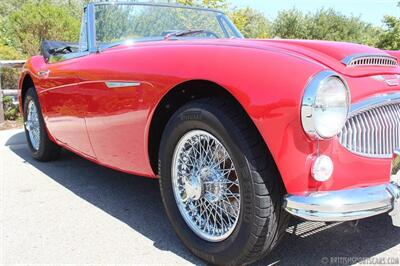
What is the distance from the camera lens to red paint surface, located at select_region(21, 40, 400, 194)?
2.04 m

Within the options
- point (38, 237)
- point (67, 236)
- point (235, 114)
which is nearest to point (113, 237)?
point (67, 236)

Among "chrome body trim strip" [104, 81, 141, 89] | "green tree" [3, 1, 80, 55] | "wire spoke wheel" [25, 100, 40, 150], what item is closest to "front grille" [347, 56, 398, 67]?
"chrome body trim strip" [104, 81, 141, 89]

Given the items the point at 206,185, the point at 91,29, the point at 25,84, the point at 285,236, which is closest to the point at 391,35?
the point at 25,84

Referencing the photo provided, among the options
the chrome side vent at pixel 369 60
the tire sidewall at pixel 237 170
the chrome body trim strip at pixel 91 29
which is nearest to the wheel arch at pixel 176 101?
the tire sidewall at pixel 237 170

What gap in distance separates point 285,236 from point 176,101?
3.48 ft

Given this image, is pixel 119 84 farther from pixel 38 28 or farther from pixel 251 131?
pixel 38 28

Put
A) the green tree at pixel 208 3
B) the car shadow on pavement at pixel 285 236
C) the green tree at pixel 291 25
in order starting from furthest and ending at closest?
the green tree at pixel 291 25, the green tree at pixel 208 3, the car shadow on pavement at pixel 285 236

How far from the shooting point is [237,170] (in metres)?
2.21

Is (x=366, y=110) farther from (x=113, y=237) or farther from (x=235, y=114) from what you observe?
(x=113, y=237)

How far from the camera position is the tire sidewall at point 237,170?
218cm

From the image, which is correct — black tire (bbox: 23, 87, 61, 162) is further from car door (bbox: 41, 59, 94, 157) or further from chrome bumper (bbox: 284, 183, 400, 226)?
chrome bumper (bbox: 284, 183, 400, 226)

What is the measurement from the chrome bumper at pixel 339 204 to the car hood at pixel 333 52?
1.94 ft

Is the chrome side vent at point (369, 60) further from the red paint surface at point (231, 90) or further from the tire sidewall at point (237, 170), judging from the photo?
the tire sidewall at point (237, 170)

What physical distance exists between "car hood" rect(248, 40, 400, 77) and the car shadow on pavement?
85 centimetres
